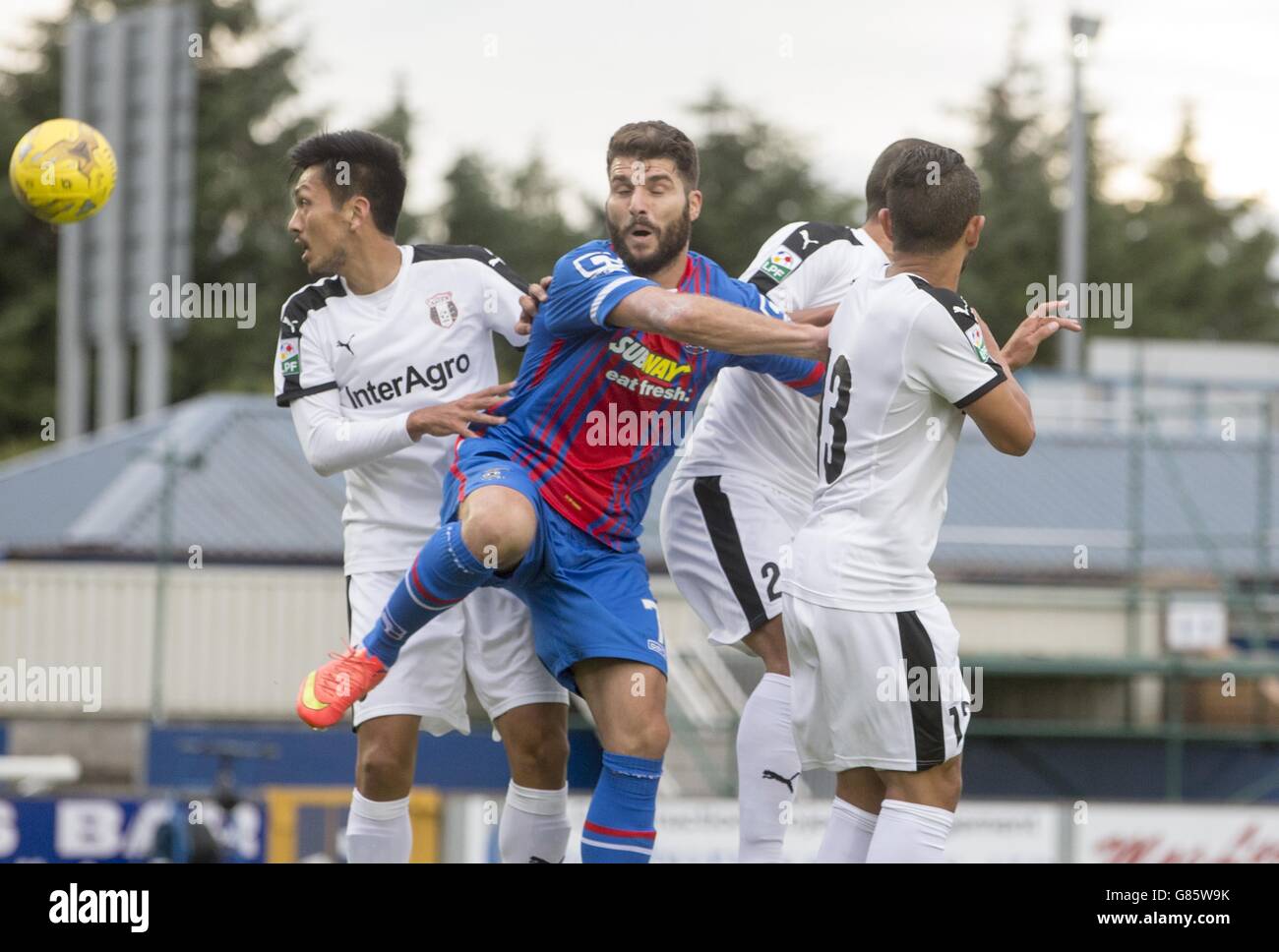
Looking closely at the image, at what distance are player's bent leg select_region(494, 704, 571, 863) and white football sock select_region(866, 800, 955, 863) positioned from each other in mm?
1280

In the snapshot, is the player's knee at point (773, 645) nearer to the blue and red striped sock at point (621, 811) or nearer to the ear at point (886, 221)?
the blue and red striped sock at point (621, 811)

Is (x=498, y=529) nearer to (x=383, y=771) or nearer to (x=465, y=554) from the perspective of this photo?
(x=465, y=554)

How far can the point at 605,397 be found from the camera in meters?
5.39

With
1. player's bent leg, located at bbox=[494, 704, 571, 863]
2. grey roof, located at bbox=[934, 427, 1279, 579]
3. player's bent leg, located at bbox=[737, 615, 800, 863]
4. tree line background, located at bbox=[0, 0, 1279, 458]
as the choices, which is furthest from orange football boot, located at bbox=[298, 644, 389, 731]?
tree line background, located at bbox=[0, 0, 1279, 458]

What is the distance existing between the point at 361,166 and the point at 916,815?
2815 mm

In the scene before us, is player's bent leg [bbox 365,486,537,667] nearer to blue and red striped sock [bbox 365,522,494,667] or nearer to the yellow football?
blue and red striped sock [bbox 365,522,494,667]

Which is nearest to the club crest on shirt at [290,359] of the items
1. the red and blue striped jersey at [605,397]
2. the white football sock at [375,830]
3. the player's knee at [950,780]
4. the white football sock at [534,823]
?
the red and blue striped jersey at [605,397]

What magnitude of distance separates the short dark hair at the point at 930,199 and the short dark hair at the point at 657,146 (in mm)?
734

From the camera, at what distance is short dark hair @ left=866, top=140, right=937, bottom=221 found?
519 centimetres

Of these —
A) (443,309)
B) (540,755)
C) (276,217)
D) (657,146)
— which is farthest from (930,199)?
(276,217)

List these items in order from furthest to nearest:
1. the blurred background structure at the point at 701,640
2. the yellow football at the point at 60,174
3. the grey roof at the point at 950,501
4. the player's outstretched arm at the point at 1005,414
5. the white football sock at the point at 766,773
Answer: the grey roof at the point at 950,501, the blurred background structure at the point at 701,640, the yellow football at the point at 60,174, the white football sock at the point at 766,773, the player's outstretched arm at the point at 1005,414

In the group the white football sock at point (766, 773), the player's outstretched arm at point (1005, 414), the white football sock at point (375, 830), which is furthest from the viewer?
the white football sock at point (375, 830)

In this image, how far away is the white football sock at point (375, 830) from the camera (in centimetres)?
585
